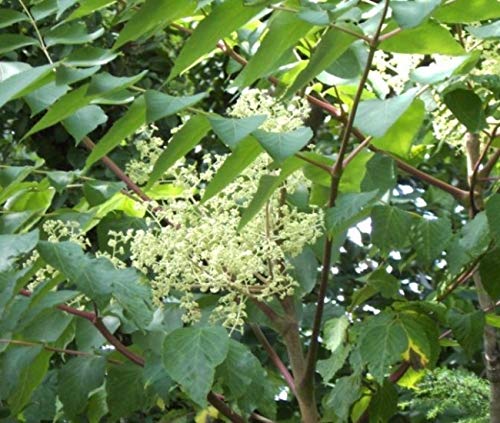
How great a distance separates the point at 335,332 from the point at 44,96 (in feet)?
1.66

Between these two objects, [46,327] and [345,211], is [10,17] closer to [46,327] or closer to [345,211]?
[46,327]

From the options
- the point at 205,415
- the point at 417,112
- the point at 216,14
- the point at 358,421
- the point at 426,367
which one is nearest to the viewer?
the point at 216,14

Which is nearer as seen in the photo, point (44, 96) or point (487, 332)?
point (44, 96)

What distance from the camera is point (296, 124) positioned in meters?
1.21

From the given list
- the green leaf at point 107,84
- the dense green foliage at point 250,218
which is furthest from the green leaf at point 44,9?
the green leaf at point 107,84

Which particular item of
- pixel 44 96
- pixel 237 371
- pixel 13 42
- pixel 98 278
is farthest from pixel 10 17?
pixel 237 371

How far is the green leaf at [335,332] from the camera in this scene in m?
1.39

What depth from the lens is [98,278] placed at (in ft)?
3.45

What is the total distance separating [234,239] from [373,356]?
→ 0.69 feet

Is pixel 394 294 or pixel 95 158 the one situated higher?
pixel 95 158

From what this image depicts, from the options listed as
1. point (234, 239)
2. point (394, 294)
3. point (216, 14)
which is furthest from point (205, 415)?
point (216, 14)

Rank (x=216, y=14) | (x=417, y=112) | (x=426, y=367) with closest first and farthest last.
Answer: (x=216, y=14) < (x=417, y=112) < (x=426, y=367)

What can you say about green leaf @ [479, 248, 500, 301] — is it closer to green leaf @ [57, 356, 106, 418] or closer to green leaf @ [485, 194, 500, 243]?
green leaf @ [485, 194, 500, 243]

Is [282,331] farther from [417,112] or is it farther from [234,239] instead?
[417,112]
